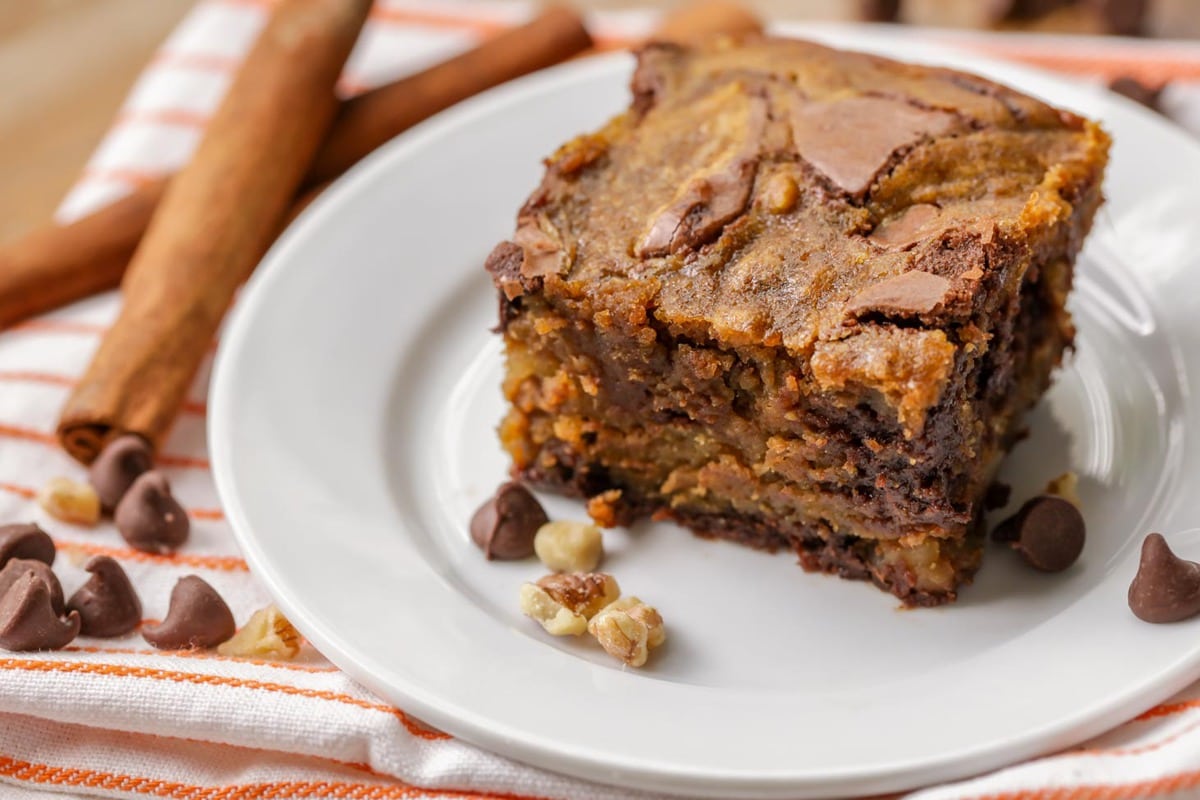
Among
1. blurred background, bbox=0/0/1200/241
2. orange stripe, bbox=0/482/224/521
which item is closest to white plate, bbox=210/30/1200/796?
orange stripe, bbox=0/482/224/521

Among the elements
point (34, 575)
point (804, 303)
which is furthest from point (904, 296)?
point (34, 575)

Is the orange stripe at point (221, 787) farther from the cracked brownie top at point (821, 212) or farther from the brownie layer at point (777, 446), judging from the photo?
the cracked brownie top at point (821, 212)

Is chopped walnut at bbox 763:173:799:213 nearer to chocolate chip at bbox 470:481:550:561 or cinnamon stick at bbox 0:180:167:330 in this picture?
chocolate chip at bbox 470:481:550:561

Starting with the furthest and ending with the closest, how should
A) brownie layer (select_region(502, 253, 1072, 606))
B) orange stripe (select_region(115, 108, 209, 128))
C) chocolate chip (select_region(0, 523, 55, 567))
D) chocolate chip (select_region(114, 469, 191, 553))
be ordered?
orange stripe (select_region(115, 108, 209, 128))
chocolate chip (select_region(114, 469, 191, 553))
chocolate chip (select_region(0, 523, 55, 567))
brownie layer (select_region(502, 253, 1072, 606))

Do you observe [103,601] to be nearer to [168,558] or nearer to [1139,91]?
[168,558]

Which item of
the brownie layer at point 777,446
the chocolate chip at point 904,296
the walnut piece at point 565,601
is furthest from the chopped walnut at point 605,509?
the chocolate chip at point 904,296

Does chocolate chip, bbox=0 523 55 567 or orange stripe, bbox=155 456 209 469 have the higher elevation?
chocolate chip, bbox=0 523 55 567

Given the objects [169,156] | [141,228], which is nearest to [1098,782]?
[141,228]
